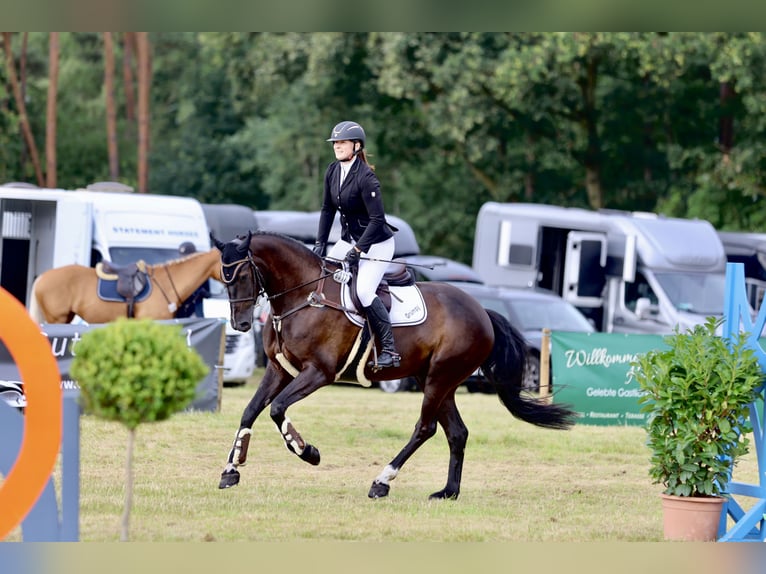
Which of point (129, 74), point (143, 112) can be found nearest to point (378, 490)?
point (143, 112)

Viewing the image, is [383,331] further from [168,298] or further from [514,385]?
[168,298]

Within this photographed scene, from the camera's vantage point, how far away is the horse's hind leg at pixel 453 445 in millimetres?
10516

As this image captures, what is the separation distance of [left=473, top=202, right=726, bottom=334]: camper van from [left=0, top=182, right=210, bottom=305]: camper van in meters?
7.84

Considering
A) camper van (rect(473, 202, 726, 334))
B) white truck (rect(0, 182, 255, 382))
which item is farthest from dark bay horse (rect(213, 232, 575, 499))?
camper van (rect(473, 202, 726, 334))

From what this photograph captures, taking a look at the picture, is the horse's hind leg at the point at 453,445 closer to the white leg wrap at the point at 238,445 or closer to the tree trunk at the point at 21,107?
the white leg wrap at the point at 238,445

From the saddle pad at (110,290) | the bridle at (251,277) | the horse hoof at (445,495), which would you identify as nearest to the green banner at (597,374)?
the saddle pad at (110,290)

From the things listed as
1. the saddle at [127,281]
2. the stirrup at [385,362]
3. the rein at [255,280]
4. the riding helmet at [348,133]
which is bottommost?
the saddle at [127,281]

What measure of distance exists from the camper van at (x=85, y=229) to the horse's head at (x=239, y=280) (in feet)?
34.3

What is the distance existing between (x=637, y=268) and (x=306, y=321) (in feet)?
49.6

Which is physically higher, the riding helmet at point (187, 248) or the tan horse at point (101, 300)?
the riding helmet at point (187, 248)

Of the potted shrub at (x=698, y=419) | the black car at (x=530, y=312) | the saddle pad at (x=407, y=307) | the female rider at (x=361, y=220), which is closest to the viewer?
the potted shrub at (x=698, y=419)

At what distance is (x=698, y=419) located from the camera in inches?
334

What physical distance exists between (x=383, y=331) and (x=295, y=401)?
98cm

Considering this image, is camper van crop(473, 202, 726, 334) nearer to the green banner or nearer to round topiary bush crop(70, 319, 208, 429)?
the green banner
